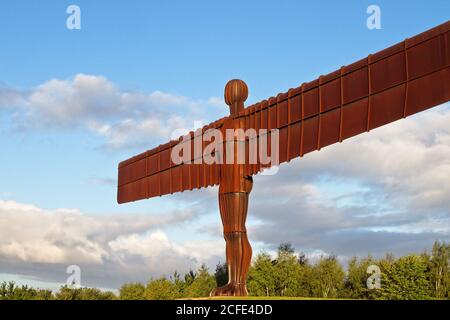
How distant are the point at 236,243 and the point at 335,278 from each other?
30.5 m

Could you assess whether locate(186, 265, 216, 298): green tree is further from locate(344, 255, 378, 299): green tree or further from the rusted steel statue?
the rusted steel statue

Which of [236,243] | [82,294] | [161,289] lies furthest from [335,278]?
[236,243]

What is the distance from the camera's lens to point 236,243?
1477 centimetres

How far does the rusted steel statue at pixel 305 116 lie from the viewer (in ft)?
38.9

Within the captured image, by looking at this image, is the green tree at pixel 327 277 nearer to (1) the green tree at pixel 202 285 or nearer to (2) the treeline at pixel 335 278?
(2) the treeline at pixel 335 278

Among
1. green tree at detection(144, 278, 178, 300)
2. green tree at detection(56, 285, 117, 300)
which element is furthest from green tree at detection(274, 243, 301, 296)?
green tree at detection(56, 285, 117, 300)

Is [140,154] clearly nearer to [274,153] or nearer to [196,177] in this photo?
[196,177]

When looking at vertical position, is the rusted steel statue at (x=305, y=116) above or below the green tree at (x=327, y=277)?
above

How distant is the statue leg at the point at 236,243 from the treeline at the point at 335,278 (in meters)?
23.4

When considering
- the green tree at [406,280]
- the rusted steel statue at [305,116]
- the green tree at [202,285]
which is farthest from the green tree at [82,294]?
the rusted steel statue at [305,116]
